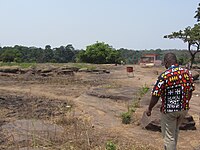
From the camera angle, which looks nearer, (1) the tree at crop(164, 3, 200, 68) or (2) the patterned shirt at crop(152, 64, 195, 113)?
(2) the patterned shirt at crop(152, 64, 195, 113)

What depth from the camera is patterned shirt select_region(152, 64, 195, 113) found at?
14.2ft

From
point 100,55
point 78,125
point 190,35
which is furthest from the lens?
point 100,55

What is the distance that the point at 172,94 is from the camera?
174 inches

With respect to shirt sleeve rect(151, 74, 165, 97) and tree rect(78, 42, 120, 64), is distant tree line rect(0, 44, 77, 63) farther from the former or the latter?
shirt sleeve rect(151, 74, 165, 97)

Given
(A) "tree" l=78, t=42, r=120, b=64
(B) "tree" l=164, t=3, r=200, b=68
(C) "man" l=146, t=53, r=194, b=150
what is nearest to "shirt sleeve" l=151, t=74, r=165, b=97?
(C) "man" l=146, t=53, r=194, b=150

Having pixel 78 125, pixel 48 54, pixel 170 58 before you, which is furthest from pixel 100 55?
pixel 170 58

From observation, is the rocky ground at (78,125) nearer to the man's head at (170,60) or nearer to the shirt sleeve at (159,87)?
the shirt sleeve at (159,87)

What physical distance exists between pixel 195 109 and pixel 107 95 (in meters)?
3.61

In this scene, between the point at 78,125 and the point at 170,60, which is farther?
the point at 78,125

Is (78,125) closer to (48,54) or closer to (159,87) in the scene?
(159,87)

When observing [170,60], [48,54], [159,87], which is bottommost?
[159,87]

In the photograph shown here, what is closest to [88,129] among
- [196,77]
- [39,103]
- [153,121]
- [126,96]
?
[153,121]

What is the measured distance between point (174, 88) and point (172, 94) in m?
0.10

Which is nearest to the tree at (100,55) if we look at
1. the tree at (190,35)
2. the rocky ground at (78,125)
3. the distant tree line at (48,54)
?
the distant tree line at (48,54)
